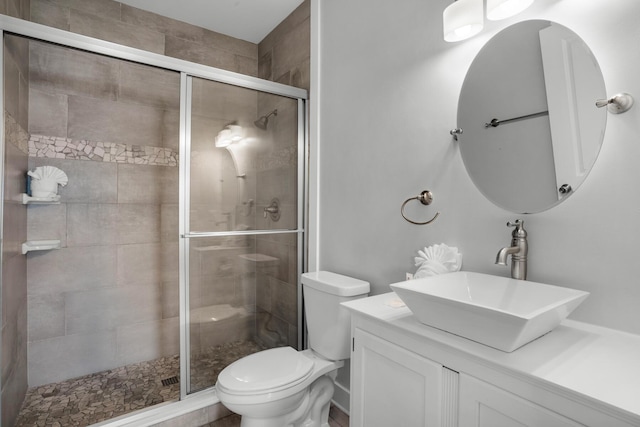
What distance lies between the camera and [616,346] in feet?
2.86

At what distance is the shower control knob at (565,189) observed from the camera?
107 cm

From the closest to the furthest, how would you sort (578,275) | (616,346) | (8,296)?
(616,346) < (578,275) < (8,296)

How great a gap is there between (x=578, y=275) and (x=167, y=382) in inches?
98.6

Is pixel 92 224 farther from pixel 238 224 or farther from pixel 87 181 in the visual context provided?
pixel 238 224

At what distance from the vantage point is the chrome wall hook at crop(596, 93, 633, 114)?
3.10ft

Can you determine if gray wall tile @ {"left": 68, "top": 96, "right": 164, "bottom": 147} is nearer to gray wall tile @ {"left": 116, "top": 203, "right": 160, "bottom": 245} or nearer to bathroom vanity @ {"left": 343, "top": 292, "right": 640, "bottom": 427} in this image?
gray wall tile @ {"left": 116, "top": 203, "right": 160, "bottom": 245}

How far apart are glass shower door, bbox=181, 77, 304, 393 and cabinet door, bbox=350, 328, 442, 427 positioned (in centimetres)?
110

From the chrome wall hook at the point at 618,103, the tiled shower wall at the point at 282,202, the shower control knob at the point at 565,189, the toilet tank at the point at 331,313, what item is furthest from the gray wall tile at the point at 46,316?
the chrome wall hook at the point at 618,103

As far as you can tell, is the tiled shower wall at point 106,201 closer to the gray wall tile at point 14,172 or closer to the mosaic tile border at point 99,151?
the mosaic tile border at point 99,151

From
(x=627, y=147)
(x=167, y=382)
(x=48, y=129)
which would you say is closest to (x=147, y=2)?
Answer: (x=48, y=129)

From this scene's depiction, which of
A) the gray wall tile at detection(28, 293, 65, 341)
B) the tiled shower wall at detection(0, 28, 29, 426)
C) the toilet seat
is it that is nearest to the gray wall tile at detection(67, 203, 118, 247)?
the tiled shower wall at detection(0, 28, 29, 426)

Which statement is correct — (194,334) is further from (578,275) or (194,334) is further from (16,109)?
(578,275)

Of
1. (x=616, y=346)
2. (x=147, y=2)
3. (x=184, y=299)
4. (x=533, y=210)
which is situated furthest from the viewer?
(x=147, y=2)

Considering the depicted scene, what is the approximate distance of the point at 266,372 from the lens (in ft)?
5.22
